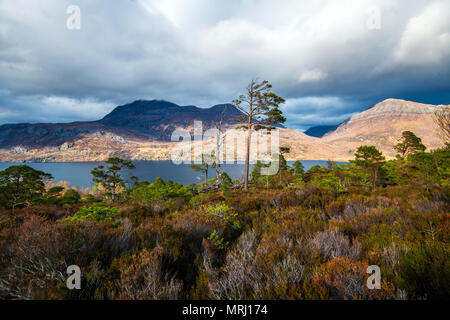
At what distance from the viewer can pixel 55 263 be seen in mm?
2104

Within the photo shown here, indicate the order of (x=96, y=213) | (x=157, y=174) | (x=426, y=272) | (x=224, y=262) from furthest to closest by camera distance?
1. (x=157, y=174)
2. (x=96, y=213)
3. (x=224, y=262)
4. (x=426, y=272)

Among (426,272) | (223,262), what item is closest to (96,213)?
(223,262)

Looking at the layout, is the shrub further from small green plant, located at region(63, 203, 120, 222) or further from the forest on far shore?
small green plant, located at region(63, 203, 120, 222)

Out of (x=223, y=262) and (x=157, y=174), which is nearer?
(x=223, y=262)

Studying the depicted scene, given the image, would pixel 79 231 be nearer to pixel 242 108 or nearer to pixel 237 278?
pixel 237 278

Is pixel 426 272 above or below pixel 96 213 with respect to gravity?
above

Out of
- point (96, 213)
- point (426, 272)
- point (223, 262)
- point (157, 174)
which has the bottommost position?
point (157, 174)

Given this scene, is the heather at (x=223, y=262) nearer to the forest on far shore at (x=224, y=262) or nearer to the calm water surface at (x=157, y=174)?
the forest on far shore at (x=224, y=262)

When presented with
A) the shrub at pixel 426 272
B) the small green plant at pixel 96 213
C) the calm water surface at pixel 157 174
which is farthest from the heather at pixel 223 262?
the calm water surface at pixel 157 174

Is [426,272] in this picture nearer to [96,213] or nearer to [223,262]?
[223,262]

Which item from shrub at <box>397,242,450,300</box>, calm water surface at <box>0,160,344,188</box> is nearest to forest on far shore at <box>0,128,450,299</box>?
shrub at <box>397,242,450,300</box>

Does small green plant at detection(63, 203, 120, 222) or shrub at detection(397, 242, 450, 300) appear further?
small green plant at detection(63, 203, 120, 222)

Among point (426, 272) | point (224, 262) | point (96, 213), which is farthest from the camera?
point (96, 213)
